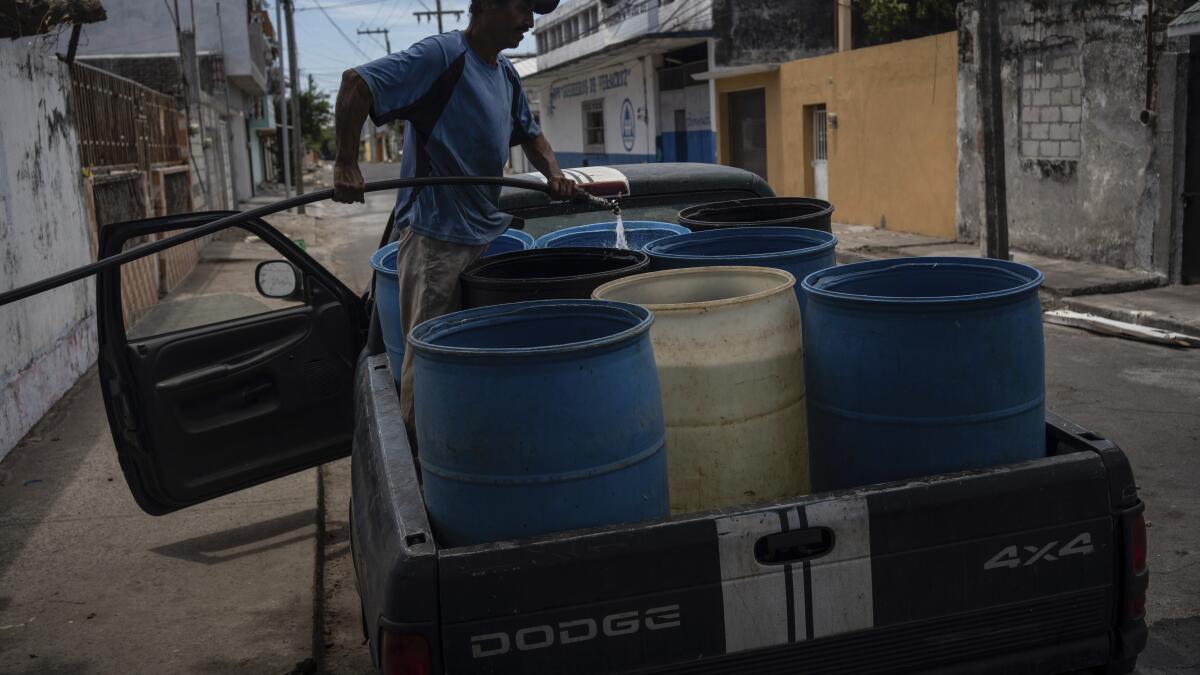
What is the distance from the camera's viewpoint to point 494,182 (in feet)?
11.1

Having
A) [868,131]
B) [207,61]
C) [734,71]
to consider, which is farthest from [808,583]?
[207,61]

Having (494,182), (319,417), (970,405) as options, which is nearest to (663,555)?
(970,405)

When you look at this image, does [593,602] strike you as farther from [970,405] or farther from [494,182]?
[494,182]

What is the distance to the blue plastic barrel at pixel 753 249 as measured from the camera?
3.12m

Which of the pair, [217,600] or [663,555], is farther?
[217,600]

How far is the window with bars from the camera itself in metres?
37.2

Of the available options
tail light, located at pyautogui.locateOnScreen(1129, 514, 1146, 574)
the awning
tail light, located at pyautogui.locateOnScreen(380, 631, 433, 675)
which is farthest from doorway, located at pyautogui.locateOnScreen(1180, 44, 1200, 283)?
the awning

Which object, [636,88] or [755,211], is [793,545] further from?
[636,88]

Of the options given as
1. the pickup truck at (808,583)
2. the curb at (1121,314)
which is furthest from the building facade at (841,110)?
the pickup truck at (808,583)

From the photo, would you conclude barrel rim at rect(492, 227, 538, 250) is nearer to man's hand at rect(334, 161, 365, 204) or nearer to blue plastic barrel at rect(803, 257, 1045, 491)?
man's hand at rect(334, 161, 365, 204)

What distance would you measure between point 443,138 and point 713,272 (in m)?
1.09

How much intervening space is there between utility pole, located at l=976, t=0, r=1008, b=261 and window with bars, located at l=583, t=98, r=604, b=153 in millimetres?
24812

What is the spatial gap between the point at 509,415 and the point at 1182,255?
11014 millimetres

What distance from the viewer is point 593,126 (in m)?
38.3
